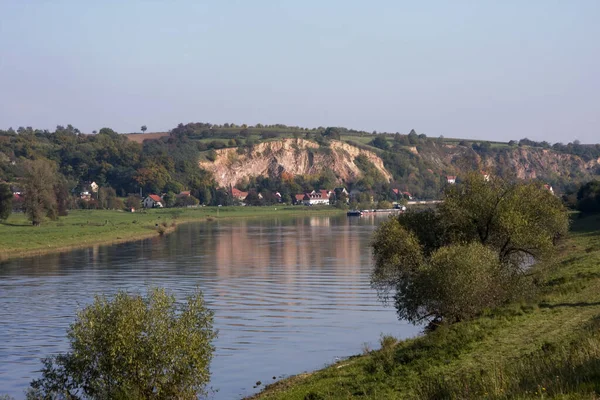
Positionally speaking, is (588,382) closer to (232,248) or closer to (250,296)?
(250,296)

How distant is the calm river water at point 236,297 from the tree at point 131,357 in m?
3.50

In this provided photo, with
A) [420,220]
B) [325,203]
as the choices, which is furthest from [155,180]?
[420,220]

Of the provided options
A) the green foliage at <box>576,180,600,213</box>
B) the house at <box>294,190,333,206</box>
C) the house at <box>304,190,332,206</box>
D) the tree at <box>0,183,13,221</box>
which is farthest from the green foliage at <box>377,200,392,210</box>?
the tree at <box>0,183,13,221</box>

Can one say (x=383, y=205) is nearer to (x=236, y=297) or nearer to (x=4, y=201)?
(x=4, y=201)

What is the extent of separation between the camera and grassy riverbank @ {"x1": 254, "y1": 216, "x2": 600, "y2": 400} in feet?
44.2

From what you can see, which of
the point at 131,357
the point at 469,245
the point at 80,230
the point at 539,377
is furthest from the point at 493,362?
the point at 80,230

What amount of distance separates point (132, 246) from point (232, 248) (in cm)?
1145

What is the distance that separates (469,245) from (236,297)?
17.9m

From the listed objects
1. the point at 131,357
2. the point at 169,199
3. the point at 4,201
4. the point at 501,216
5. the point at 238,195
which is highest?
the point at 238,195

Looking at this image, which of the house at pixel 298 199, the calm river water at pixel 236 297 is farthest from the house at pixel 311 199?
the calm river water at pixel 236 297

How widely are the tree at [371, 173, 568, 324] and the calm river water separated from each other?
2.89m

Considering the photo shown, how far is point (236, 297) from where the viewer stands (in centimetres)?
4262

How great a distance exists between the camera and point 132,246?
78.8 meters

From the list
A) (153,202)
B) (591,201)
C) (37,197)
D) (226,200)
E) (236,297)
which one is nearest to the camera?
(236,297)
